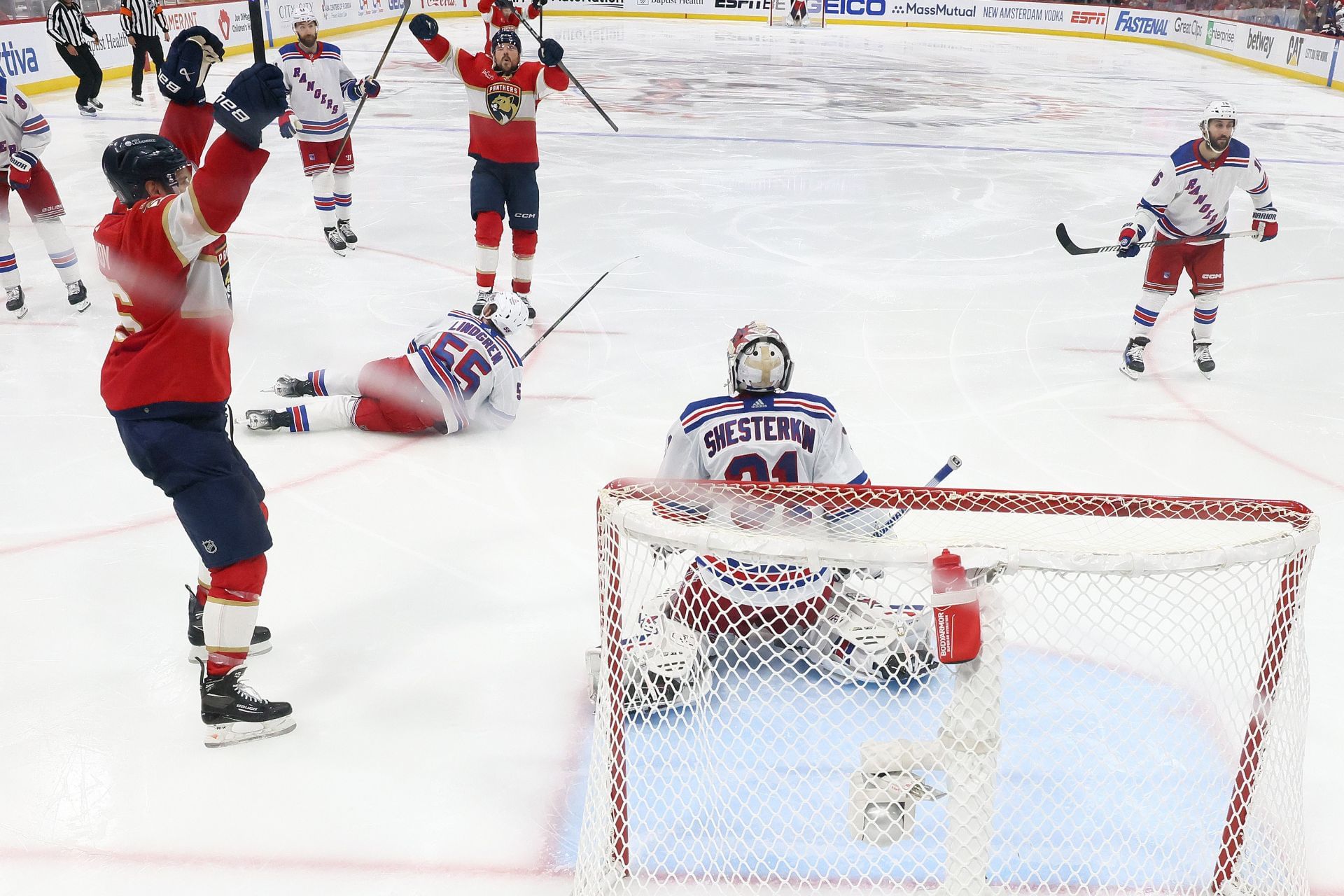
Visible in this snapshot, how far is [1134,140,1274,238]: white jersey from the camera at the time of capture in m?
4.41

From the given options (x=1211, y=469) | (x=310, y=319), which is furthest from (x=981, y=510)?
(x=310, y=319)

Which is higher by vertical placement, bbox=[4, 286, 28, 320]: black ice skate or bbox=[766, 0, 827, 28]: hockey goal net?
bbox=[766, 0, 827, 28]: hockey goal net

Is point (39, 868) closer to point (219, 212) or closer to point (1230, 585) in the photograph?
point (219, 212)

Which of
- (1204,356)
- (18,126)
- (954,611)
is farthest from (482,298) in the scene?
(954,611)

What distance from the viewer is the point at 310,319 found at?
17.6ft

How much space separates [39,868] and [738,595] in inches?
55.2

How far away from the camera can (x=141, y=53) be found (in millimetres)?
11188

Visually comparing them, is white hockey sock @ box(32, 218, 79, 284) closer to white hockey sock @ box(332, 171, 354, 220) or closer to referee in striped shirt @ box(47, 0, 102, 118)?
white hockey sock @ box(332, 171, 354, 220)

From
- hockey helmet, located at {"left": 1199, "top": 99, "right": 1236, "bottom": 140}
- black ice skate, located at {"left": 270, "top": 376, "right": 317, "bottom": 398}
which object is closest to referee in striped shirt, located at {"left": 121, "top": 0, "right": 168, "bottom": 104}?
black ice skate, located at {"left": 270, "top": 376, "right": 317, "bottom": 398}

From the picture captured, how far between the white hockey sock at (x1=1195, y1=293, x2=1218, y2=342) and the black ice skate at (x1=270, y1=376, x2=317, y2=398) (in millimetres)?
3638

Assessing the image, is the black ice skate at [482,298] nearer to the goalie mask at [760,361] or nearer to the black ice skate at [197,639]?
the black ice skate at [197,639]

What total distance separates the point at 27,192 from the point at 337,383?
6.80 ft

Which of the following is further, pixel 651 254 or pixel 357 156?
pixel 357 156

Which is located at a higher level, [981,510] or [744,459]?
[981,510]
